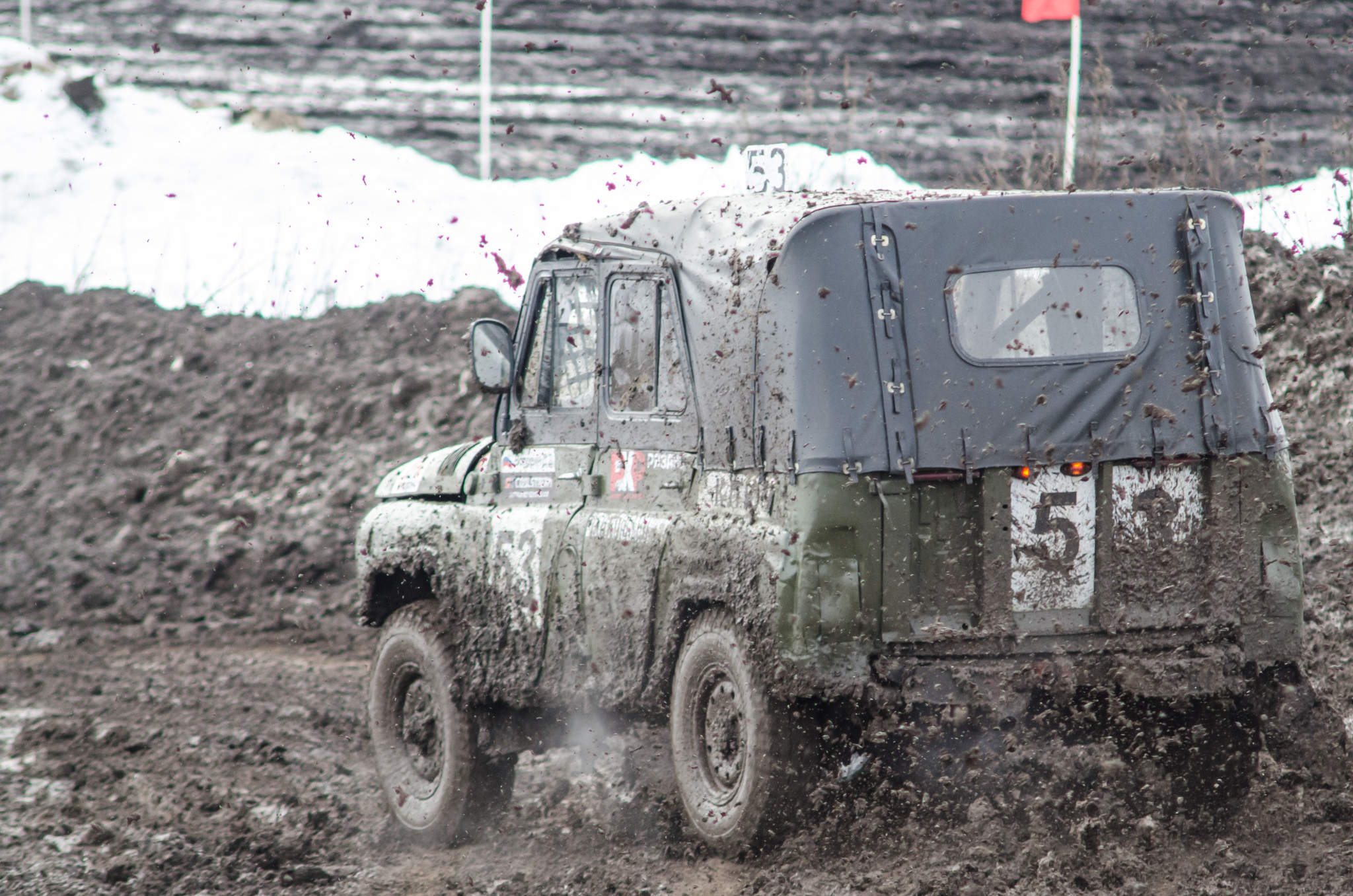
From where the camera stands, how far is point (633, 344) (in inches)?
221

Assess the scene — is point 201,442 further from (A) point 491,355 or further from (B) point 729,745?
(B) point 729,745

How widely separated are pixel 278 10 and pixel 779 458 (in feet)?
41.0

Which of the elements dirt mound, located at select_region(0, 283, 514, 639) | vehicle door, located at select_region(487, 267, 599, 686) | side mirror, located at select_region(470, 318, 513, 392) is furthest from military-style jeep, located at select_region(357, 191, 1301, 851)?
dirt mound, located at select_region(0, 283, 514, 639)

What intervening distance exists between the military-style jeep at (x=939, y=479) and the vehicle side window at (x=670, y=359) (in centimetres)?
1

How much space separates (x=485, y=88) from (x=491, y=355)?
31.2 feet

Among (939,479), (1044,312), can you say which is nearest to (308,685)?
(939,479)

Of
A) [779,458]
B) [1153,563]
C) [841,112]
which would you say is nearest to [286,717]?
[779,458]

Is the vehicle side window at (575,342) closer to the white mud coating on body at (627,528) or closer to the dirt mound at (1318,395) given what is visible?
the white mud coating on body at (627,528)

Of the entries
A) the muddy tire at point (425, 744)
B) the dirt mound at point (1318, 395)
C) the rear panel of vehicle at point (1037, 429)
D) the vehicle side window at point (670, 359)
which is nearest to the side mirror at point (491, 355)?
the vehicle side window at point (670, 359)

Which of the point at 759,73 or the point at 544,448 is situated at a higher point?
the point at 759,73

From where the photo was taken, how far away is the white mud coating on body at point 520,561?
5875 mm

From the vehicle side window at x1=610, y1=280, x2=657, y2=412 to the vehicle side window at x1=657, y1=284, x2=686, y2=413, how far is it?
37 mm

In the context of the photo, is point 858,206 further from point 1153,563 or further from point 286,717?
point 286,717

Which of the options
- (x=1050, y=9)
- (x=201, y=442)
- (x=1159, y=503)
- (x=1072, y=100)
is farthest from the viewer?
(x=1050, y=9)
